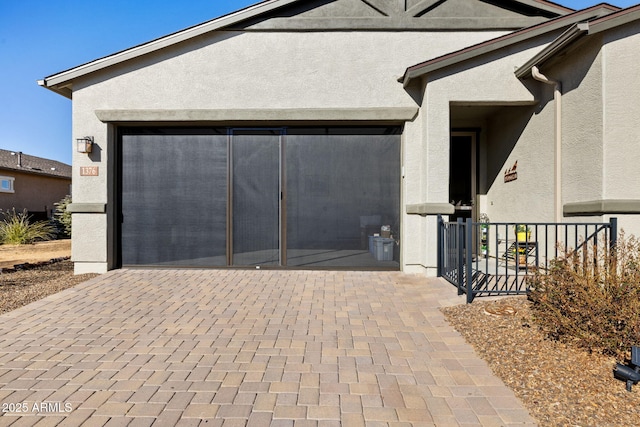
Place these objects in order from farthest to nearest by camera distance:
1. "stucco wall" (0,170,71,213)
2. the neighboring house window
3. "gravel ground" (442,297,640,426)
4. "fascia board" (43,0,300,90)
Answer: "stucco wall" (0,170,71,213) < the neighboring house window < "fascia board" (43,0,300,90) < "gravel ground" (442,297,640,426)

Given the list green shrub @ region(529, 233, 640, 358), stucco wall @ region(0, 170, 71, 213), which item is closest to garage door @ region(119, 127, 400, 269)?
green shrub @ region(529, 233, 640, 358)

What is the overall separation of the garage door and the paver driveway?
72.2 inches

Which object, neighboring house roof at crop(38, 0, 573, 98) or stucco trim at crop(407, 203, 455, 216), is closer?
stucco trim at crop(407, 203, 455, 216)

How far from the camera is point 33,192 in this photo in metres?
20.2

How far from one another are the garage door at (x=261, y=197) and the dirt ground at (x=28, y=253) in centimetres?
435

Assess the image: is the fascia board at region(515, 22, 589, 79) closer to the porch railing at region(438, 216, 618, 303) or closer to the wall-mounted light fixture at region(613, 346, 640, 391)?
the porch railing at region(438, 216, 618, 303)

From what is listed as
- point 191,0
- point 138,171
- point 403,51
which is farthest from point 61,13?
point 403,51

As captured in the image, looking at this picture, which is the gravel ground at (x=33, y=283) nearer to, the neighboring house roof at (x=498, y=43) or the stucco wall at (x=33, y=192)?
the neighboring house roof at (x=498, y=43)

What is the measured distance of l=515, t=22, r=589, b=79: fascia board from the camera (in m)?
4.89

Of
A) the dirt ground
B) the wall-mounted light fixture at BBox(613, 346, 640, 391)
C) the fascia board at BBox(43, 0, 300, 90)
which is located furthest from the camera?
the dirt ground

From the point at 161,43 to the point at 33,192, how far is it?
18845 mm

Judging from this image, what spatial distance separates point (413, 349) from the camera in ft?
11.9

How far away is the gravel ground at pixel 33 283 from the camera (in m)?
5.30

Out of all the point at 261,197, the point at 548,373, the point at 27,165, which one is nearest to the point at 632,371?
the point at 548,373
